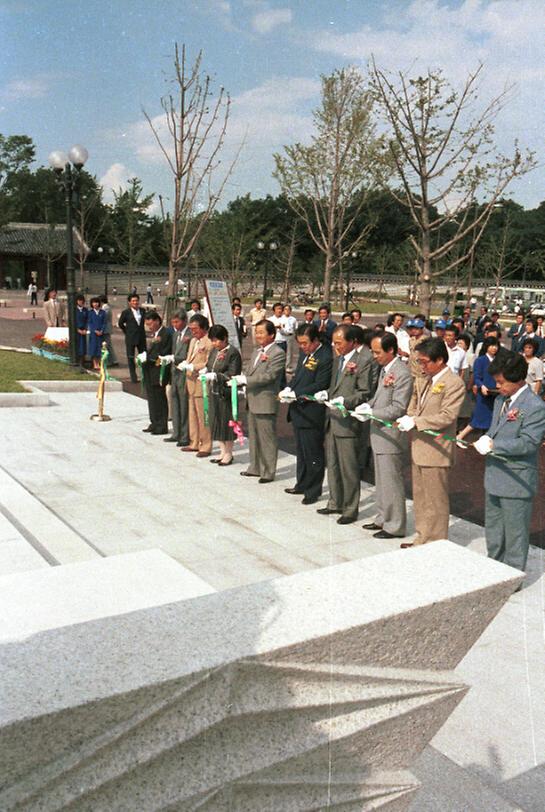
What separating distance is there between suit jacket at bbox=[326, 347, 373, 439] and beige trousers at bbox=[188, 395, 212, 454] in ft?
A: 8.69

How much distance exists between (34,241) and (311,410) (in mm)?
54171

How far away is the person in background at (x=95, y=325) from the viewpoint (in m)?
16.5

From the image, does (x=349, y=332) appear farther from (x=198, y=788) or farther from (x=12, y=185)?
(x=12, y=185)

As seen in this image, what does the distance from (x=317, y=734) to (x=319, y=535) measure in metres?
4.53

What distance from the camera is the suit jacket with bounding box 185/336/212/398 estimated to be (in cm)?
948

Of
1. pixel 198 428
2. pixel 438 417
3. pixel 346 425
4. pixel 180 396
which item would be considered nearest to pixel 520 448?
pixel 438 417

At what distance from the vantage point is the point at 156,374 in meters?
10.6

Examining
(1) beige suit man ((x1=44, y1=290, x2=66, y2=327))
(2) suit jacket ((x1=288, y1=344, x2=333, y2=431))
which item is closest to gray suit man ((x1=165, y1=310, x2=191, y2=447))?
(2) suit jacket ((x1=288, y1=344, x2=333, y2=431))

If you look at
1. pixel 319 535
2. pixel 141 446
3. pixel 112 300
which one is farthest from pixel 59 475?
pixel 112 300

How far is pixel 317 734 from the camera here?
2.17 metres

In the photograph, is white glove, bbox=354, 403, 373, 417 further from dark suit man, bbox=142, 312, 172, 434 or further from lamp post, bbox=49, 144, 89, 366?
lamp post, bbox=49, 144, 89, 366

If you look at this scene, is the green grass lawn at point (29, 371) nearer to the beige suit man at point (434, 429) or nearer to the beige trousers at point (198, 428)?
the beige trousers at point (198, 428)

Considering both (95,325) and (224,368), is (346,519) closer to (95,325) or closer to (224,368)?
(224,368)

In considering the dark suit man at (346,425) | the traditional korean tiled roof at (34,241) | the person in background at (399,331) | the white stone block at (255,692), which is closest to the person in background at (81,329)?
the person in background at (399,331)
